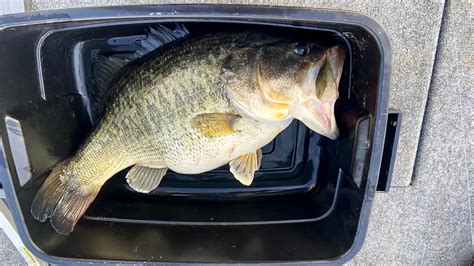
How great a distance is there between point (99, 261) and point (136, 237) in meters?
0.15

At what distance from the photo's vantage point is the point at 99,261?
39.1 inches

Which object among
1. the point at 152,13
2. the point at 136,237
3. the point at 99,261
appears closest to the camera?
the point at 152,13

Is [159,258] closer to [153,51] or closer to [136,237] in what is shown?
[136,237]

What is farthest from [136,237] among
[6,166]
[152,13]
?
[152,13]

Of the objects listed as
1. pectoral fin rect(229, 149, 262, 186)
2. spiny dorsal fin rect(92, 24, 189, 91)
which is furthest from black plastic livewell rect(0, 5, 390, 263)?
pectoral fin rect(229, 149, 262, 186)

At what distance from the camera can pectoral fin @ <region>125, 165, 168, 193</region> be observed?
114 centimetres

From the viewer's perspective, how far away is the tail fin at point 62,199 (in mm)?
1025

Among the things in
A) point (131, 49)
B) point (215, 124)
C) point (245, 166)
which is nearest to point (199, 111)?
point (215, 124)

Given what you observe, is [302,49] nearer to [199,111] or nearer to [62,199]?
[199,111]

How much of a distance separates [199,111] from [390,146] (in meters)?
0.39

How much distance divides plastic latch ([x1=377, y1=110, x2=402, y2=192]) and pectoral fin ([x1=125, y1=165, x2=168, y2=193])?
0.51 meters

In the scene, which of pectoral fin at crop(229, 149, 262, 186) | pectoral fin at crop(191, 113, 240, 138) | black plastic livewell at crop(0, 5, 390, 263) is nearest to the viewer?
black plastic livewell at crop(0, 5, 390, 263)

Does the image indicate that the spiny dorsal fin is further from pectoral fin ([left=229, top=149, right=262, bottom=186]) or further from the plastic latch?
the plastic latch

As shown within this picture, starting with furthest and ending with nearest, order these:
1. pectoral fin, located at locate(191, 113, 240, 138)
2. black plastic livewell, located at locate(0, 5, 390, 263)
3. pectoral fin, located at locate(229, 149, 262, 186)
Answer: pectoral fin, located at locate(229, 149, 262, 186)
pectoral fin, located at locate(191, 113, 240, 138)
black plastic livewell, located at locate(0, 5, 390, 263)
